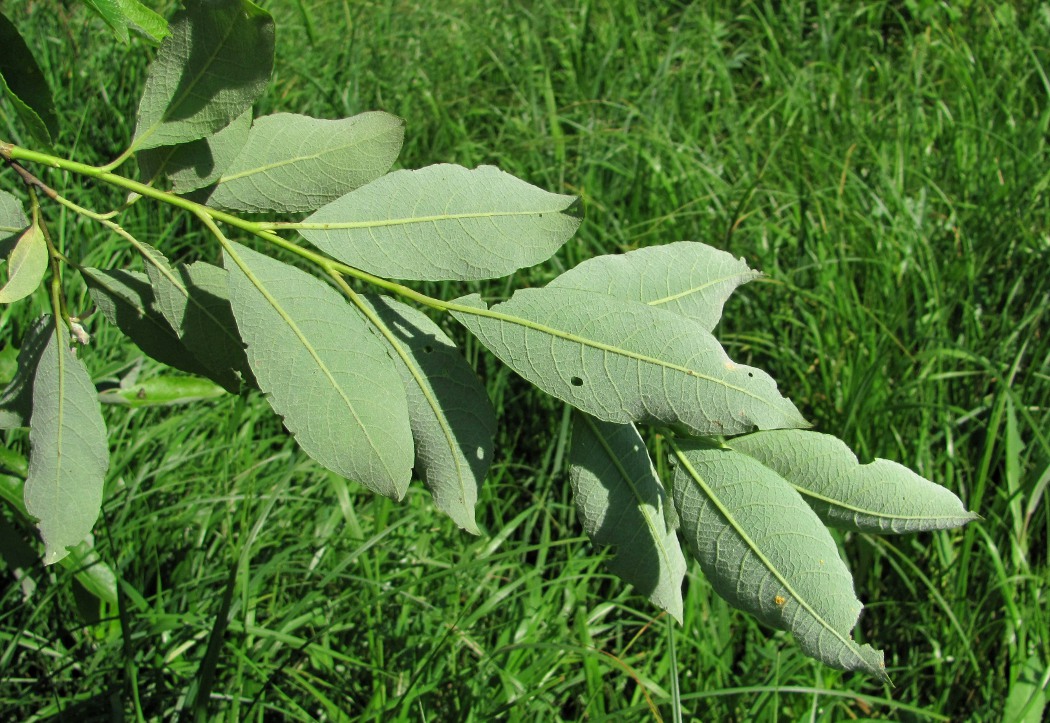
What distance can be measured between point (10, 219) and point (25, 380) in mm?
145

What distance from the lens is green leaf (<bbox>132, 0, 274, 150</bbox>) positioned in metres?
0.68

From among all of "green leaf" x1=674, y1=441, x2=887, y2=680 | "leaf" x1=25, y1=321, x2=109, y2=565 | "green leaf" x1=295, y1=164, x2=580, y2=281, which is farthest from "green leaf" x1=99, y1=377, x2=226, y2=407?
"green leaf" x1=674, y1=441, x2=887, y2=680

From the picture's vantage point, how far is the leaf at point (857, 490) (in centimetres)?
67

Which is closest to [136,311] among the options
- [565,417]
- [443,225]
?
[443,225]

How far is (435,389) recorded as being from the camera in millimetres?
684

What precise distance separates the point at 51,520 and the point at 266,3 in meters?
3.18

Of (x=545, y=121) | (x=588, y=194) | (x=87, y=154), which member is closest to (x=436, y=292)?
(x=588, y=194)

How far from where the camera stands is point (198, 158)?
733 millimetres

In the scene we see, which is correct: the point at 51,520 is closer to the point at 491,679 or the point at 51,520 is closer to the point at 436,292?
the point at 491,679

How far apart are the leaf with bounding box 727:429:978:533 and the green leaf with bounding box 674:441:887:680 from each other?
0.04 m

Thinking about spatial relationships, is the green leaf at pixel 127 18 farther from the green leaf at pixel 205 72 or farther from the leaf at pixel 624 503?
the leaf at pixel 624 503

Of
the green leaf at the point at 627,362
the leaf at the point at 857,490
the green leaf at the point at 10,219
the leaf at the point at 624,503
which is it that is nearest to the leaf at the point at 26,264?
the green leaf at the point at 10,219

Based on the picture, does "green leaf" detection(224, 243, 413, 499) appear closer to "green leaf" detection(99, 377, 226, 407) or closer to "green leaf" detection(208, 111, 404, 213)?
"green leaf" detection(208, 111, 404, 213)

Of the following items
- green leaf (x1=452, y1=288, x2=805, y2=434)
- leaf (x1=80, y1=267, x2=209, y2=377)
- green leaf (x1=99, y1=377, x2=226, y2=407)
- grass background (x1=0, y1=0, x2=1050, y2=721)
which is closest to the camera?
green leaf (x1=452, y1=288, x2=805, y2=434)
